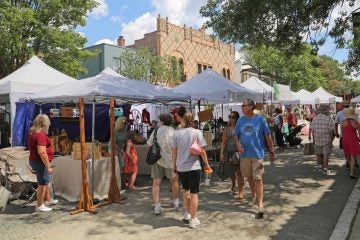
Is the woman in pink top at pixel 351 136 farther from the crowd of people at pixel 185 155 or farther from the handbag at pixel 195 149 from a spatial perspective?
the handbag at pixel 195 149

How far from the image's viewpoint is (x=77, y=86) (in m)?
8.26

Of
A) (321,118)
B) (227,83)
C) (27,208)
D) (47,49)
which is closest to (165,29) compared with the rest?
(47,49)

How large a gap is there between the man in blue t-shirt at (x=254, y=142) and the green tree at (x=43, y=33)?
12.8 meters

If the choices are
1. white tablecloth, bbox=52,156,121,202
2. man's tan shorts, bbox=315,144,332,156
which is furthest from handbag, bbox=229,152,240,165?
man's tan shorts, bbox=315,144,332,156

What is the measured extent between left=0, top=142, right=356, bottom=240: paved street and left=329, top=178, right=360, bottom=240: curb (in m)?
0.10

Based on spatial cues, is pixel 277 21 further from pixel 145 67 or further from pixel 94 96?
pixel 145 67

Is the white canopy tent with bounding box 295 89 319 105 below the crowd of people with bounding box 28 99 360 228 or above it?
above

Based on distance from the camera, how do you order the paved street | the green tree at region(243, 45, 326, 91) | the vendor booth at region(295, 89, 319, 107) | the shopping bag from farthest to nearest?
the green tree at region(243, 45, 326, 91)
the vendor booth at region(295, 89, 319, 107)
the shopping bag
the paved street

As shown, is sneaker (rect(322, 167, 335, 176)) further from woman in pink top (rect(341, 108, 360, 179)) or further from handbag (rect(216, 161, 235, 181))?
handbag (rect(216, 161, 235, 181))

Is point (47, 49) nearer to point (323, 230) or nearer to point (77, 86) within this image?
point (77, 86)

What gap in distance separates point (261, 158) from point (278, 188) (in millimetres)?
2402

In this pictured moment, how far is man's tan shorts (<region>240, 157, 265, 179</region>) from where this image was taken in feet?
20.6

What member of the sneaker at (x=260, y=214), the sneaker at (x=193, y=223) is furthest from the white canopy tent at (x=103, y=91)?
the sneaker at (x=260, y=214)

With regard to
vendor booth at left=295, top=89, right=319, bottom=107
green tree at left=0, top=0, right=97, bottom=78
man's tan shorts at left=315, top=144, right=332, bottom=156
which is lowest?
man's tan shorts at left=315, top=144, right=332, bottom=156
